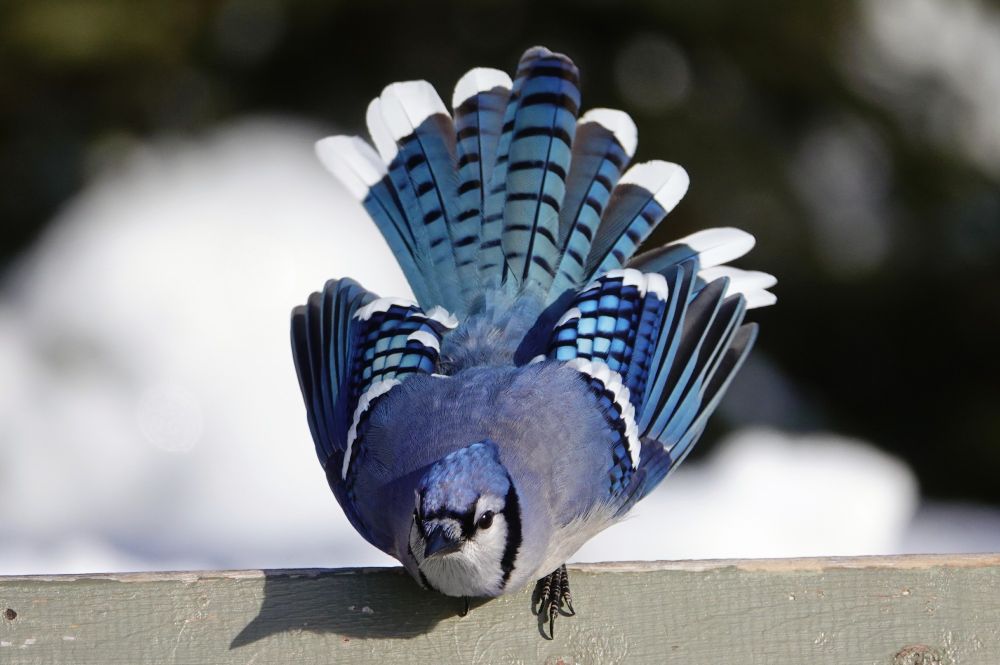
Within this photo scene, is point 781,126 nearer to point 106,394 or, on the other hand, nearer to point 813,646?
point 106,394

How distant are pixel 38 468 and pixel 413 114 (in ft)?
5.11

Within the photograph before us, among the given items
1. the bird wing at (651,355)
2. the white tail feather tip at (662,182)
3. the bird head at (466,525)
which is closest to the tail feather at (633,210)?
the white tail feather tip at (662,182)

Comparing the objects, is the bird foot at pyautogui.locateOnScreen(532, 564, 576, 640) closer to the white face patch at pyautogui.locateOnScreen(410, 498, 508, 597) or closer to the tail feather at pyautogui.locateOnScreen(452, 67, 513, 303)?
the white face patch at pyautogui.locateOnScreen(410, 498, 508, 597)

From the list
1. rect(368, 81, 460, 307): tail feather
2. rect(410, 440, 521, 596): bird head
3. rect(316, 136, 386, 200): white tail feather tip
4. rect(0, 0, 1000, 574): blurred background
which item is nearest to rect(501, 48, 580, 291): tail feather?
rect(368, 81, 460, 307): tail feather

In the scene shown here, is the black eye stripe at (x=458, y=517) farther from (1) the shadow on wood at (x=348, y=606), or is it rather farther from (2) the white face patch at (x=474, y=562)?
(1) the shadow on wood at (x=348, y=606)

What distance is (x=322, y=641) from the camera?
149 cm

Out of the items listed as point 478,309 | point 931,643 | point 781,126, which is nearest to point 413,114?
point 478,309

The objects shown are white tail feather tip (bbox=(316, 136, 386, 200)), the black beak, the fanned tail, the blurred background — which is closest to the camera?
the black beak

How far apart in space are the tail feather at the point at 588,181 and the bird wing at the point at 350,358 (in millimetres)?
230

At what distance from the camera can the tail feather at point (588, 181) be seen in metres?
2.04

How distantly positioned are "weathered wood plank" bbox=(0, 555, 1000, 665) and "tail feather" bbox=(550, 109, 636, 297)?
62cm

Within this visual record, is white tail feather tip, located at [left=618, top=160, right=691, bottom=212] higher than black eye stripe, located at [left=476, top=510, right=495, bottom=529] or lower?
higher

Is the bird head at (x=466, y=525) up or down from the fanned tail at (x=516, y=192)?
down

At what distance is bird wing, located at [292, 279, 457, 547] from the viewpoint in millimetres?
1773
